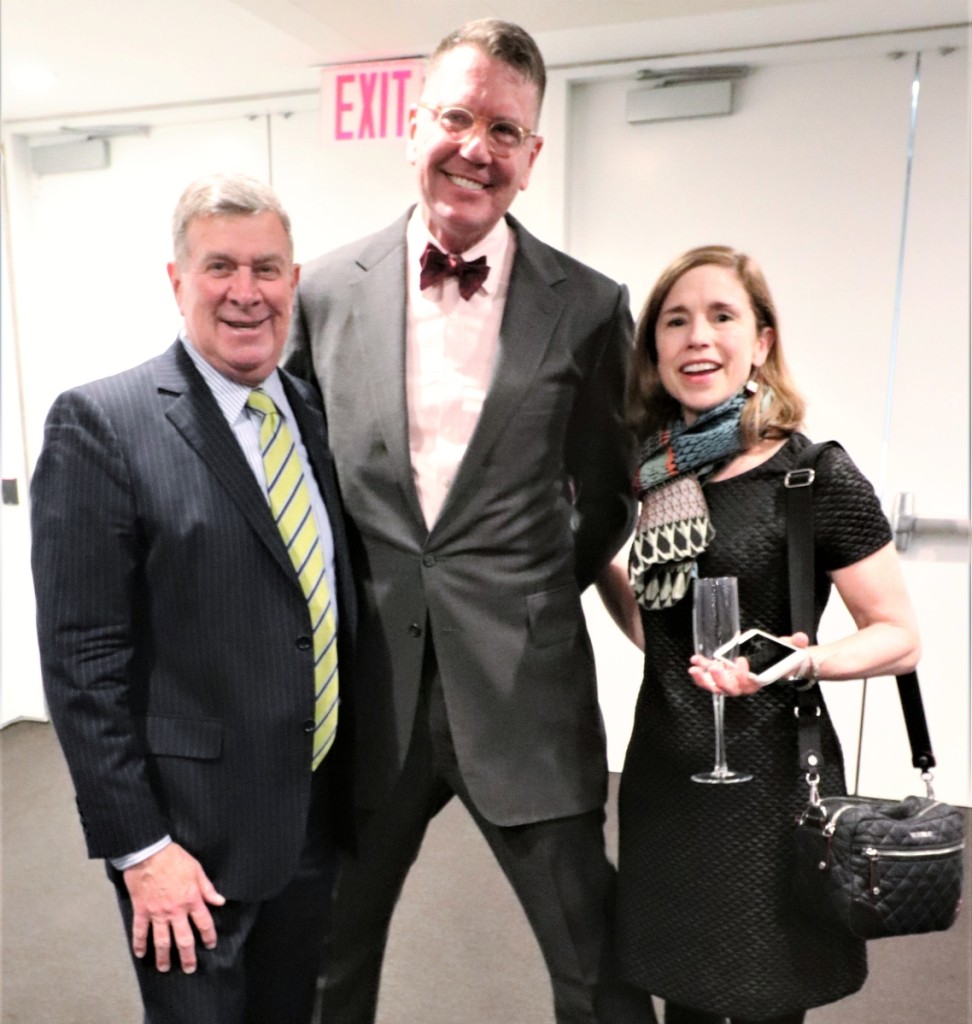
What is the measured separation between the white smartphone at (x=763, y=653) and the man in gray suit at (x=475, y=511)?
35 cm

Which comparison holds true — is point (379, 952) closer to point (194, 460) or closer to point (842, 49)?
point (194, 460)

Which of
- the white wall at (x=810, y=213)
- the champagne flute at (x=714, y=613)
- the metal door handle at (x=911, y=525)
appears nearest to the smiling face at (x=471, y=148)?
the champagne flute at (x=714, y=613)

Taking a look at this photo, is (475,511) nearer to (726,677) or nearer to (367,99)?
(726,677)

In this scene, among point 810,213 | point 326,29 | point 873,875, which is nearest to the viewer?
point 873,875

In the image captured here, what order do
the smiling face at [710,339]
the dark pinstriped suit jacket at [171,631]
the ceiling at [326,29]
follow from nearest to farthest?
the dark pinstriped suit jacket at [171,631]
the smiling face at [710,339]
the ceiling at [326,29]

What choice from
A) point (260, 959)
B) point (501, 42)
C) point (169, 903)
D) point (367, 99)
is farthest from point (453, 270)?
point (367, 99)

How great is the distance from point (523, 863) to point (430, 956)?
1.30 metres

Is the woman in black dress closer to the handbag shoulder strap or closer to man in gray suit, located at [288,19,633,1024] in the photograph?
the handbag shoulder strap

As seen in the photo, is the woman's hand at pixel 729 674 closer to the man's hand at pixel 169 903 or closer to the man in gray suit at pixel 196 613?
the man in gray suit at pixel 196 613

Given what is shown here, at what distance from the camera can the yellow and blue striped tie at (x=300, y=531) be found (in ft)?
5.03

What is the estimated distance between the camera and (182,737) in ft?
4.77

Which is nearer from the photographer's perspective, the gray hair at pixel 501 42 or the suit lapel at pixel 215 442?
the suit lapel at pixel 215 442

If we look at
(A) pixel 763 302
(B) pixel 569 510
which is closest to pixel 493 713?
(B) pixel 569 510

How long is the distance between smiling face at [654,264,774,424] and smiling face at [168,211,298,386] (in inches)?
25.1
